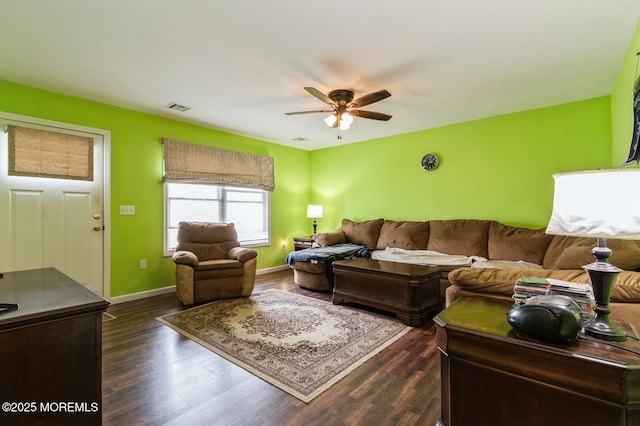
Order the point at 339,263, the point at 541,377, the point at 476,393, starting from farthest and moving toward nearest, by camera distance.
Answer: the point at 339,263 → the point at 476,393 → the point at 541,377

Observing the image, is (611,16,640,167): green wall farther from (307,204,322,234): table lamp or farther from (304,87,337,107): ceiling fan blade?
(307,204,322,234): table lamp

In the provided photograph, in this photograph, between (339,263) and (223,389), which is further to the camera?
(339,263)

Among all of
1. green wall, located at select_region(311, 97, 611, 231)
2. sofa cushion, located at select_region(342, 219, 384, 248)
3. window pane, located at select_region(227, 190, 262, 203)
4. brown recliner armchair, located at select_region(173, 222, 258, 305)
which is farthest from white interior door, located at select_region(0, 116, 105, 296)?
green wall, located at select_region(311, 97, 611, 231)

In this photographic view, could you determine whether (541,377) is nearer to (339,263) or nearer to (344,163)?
(339,263)

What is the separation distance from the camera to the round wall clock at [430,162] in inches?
177

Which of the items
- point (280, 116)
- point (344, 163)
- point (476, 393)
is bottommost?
point (476, 393)

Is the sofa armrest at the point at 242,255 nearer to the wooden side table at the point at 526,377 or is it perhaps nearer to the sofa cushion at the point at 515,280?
the sofa cushion at the point at 515,280

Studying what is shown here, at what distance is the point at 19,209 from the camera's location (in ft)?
9.85

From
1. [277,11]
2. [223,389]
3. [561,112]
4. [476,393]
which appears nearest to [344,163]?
[561,112]

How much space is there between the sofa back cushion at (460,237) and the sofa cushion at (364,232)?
86cm

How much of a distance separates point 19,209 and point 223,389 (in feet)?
9.66

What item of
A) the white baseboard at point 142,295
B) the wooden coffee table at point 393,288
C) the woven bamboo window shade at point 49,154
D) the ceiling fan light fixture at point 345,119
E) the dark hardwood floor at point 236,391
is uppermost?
the ceiling fan light fixture at point 345,119

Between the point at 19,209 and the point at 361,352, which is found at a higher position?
the point at 19,209

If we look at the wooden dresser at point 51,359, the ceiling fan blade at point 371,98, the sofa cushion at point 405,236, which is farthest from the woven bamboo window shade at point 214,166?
the wooden dresser at point 51,359
